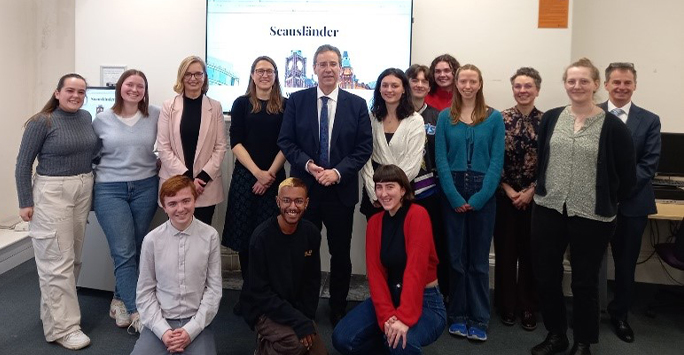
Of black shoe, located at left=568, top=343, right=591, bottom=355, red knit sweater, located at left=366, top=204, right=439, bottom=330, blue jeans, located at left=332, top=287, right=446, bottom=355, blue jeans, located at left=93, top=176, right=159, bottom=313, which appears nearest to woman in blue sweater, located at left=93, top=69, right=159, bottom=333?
blue jeans, located at left=93, top=176, right=159, bottom=313

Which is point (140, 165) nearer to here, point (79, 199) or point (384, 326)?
point (79, 199)

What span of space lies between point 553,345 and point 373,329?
94cm

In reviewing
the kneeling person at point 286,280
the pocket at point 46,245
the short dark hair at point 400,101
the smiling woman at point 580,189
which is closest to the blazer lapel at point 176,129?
the pocket at point 46,245

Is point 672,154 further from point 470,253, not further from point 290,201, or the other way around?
point 290,201

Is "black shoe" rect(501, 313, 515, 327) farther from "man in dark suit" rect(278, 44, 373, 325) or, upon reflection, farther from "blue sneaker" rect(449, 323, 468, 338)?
"man in dark suit" rect(278, 44, 373, 325)

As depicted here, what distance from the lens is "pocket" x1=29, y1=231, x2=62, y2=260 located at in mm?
2480

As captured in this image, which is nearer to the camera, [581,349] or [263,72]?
[581,349]

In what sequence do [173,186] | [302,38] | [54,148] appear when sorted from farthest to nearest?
[302,38], [54,148], [173,186]

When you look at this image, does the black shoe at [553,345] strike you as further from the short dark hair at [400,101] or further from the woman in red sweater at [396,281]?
the short dark hair at [400,101]

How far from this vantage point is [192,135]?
9.04 ft

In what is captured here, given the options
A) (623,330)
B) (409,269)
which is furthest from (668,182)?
(409,269)

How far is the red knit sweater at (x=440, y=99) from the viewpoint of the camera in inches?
121

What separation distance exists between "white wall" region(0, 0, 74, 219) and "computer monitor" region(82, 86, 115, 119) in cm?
114

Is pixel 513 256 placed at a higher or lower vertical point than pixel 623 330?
higher
